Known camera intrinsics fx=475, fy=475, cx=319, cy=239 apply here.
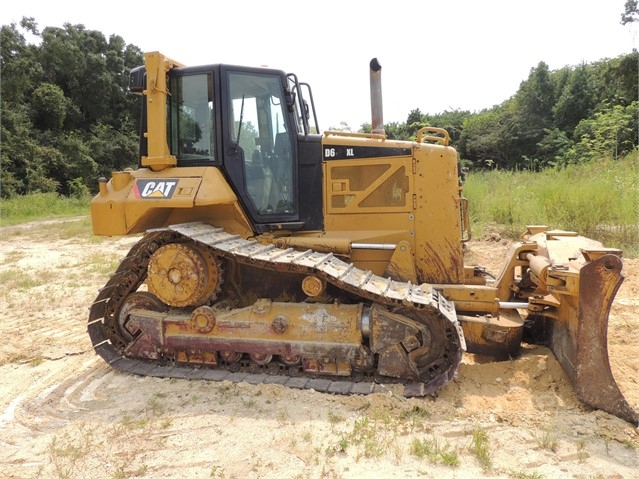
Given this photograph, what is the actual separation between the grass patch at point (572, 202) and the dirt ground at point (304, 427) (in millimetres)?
5371

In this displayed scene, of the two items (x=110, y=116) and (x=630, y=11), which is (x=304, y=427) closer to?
(x=630, y=11)

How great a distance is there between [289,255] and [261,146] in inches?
45.8

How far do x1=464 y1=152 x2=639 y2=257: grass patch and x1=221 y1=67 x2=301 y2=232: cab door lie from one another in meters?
6.73

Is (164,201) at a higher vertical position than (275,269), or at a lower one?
higher

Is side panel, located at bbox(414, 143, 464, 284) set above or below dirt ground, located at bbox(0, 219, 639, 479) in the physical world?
above

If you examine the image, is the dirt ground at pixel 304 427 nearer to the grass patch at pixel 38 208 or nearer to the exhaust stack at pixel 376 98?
the exhaust stack at pixel 376 98

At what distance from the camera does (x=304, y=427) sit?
10.6 ft

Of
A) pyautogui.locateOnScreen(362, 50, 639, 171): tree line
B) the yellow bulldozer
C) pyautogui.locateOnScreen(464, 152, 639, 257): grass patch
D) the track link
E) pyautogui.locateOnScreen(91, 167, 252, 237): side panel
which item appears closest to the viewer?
the track link

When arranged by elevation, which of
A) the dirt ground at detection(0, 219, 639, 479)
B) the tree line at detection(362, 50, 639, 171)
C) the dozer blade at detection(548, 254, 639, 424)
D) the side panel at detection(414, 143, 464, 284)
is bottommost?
the dirt ground at detection(0, 219, 639, 479)

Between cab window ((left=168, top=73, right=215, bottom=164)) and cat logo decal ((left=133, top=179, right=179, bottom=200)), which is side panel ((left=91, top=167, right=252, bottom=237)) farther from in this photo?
cab window ((left=168, top=73, right=215, bottom=164))

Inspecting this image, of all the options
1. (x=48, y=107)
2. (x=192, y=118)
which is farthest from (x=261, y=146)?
(x=48, y=107)

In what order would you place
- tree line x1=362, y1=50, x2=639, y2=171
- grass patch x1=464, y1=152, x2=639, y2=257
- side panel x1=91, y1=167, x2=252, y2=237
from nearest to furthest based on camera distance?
side panel x1=91, y1=167, x2=252, y2=237
grass patch x1=464, y1=152, x2=639, y2=257
tree line x1=362, y1=50, x2=639, y2=171

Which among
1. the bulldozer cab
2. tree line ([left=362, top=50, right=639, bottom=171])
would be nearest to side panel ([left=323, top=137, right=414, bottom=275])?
the bulldozer cab

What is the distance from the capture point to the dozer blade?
3.29 meters
